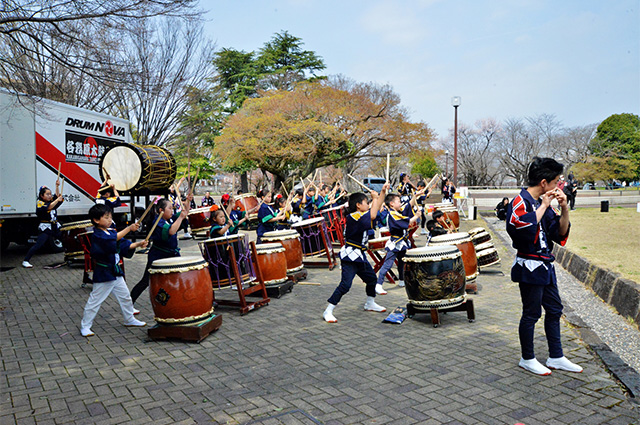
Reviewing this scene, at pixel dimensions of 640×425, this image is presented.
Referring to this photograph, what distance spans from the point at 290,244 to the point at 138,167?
10.7ft

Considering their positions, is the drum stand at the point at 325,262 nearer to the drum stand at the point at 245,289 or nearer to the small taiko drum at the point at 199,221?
the drum stand at the point at 245,289

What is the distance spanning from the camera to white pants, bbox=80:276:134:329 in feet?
18.1

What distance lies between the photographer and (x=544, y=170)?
410 cm

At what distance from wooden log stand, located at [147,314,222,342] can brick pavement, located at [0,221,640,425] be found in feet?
0.27

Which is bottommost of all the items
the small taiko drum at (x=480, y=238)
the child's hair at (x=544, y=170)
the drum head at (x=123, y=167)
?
the small taiko drum at (x=480, y=238)

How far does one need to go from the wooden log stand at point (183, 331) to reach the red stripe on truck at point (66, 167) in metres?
7.68

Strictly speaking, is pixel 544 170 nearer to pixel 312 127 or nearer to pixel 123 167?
pixel 123 167

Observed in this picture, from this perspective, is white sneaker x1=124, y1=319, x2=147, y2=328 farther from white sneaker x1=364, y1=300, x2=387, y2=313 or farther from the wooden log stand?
white sneaker x1=364, y1=300, x2=387, y2=313

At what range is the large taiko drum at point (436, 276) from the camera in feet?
18.5

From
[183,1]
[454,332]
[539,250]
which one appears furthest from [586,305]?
[183,1]

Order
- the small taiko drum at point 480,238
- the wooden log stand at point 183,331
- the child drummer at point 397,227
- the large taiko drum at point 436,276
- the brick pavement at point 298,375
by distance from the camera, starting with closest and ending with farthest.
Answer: the brick pavement at point 298,375, the wooden log stand at point 183,331, the large taiko drum at point 436,276, the child drummer at point 397,227, the small taiko drum at point 480,238

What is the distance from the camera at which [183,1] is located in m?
7.29

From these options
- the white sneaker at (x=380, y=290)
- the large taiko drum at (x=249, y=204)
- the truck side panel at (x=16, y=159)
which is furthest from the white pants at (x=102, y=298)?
the large taiko drum at (x=249, y=204)

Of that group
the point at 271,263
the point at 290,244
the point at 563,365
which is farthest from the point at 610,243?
the point at 271,263
